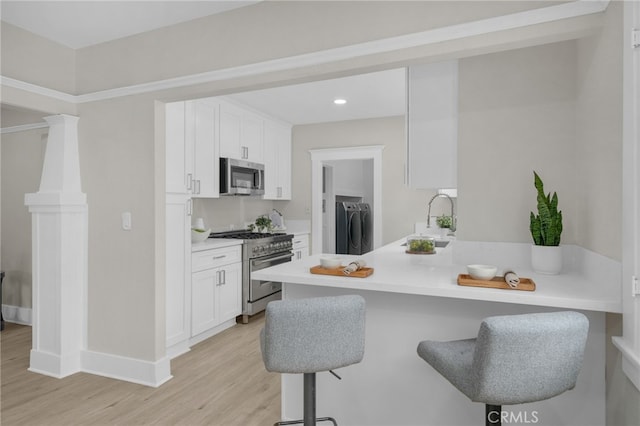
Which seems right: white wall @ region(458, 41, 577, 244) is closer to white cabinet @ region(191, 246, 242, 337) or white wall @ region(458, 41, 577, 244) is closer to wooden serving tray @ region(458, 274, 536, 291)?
wooden serving tray @ region(458, 274, 536, 291)

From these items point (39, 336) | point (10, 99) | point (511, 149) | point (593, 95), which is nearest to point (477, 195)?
point (511, 149)

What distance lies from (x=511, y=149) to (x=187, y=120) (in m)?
2.77

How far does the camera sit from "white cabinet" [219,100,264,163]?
424 cm

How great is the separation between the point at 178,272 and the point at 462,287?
2.44 metres

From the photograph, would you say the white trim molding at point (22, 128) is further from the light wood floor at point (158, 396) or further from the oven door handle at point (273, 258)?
the oven door handle at point (273, 258)

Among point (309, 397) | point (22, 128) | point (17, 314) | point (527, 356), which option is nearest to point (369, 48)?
point (527, 356)

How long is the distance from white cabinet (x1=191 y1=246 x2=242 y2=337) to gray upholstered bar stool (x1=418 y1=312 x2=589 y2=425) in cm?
275

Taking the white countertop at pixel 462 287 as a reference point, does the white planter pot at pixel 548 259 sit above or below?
above

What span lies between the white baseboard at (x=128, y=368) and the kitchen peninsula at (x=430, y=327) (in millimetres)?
1110

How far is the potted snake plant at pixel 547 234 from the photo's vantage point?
1.92m

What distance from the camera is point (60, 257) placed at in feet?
9.24

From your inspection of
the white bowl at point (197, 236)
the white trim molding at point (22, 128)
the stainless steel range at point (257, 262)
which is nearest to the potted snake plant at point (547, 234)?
the stainless steel range at point (257, 262)

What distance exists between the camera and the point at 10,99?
2562 mm

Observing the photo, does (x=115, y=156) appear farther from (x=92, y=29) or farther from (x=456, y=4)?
(x=456, y=4)
